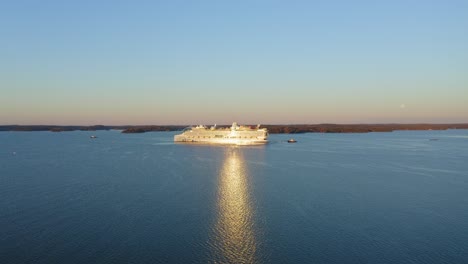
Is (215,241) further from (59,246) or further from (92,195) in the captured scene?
(92,195)

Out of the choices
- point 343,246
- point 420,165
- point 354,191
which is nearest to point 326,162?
point 420,165

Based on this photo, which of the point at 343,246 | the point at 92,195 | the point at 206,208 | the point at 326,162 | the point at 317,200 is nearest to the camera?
the point at 343,246

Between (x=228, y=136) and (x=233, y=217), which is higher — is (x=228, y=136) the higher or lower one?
the higher one

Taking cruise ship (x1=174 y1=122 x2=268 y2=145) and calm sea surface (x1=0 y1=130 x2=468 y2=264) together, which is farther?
cruise ship (x1=174 y1=122 x2=268 y2=145)

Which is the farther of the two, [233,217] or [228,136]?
[228,136]

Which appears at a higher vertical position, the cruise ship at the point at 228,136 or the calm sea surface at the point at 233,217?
the cruise ship at the point at 228,136

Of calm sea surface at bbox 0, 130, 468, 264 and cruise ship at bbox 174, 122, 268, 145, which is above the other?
cruise ship at bbox 174, 122, 268, 145

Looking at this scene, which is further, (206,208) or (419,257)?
(206,208)

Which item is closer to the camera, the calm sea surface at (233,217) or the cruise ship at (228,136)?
the calm sea surface at (233,217)
